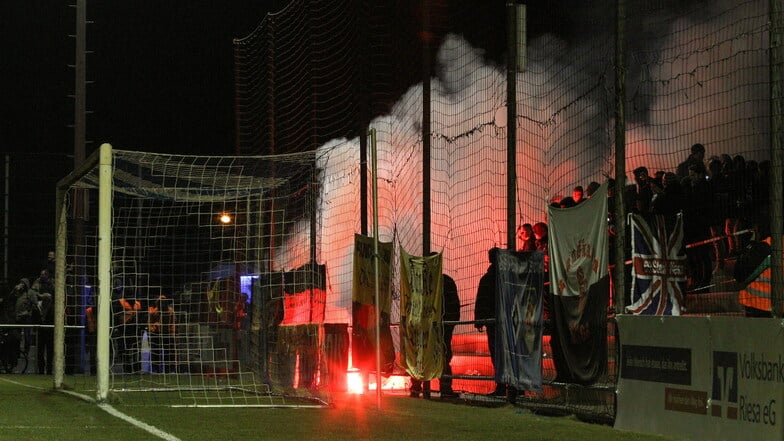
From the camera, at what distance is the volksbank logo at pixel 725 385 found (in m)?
9.34

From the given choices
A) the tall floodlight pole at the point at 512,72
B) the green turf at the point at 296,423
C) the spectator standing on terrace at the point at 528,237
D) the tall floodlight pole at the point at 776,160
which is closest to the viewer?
the tall floodlight pole at the point at 776,160

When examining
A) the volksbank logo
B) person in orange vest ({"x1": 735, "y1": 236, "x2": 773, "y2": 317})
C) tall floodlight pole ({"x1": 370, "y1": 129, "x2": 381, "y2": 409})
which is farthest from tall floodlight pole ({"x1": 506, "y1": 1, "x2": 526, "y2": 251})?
the volksbank logo

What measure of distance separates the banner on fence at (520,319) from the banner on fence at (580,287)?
576 millimetres

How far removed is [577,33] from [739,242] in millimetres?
4380

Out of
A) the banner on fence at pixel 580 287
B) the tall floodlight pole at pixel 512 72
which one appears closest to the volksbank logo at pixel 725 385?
the banner on fence at pixel 580 287

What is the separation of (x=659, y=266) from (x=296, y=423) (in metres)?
3.71

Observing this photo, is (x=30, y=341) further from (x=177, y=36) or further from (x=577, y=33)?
(x=577, y=33)

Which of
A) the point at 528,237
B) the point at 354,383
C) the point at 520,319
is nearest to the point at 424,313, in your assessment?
the point at 354,383

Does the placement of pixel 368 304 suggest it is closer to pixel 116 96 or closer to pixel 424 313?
pixel 424 313

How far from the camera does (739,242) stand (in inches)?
482

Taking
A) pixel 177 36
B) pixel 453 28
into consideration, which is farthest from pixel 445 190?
pixel 177 36

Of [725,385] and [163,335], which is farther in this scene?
[163,335]

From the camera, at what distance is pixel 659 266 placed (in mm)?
11195

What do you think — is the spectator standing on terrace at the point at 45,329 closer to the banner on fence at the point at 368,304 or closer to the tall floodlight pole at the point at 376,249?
the banner on fence at the point at 368,304
